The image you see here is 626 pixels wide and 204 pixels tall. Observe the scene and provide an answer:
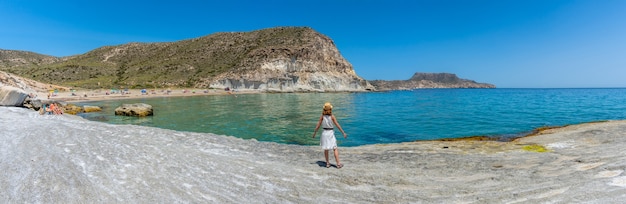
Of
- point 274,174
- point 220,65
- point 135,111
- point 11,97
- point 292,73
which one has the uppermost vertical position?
point 220,65

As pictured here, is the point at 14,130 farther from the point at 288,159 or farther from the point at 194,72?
the point at 194,72

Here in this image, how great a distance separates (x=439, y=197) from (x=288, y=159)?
18.4 ft

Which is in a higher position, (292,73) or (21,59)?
(21,59)

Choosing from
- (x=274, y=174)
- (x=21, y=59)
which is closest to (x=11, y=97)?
(x=274, y=174)

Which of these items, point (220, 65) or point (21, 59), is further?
point (21, 59)

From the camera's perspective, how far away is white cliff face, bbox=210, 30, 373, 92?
108 m

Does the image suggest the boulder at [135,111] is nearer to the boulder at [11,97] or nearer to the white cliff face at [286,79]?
the boulder at [11,97]

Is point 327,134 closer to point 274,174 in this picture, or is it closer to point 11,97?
point 274,174

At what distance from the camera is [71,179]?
7180mm

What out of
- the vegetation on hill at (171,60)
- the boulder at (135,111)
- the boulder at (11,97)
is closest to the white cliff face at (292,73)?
the vegetation on hill at (171,60)

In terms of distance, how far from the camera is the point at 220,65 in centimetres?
11769

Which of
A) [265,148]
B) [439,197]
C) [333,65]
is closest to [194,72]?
[333,65]

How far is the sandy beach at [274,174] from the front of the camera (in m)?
6.38

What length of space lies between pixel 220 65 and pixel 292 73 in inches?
1098
